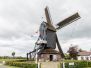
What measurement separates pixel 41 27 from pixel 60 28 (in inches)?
222

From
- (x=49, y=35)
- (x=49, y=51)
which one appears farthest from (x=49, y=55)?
(x=49, y=35)

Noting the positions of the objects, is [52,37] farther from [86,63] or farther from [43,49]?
→ [86,63]

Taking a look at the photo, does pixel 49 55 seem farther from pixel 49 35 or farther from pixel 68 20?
pixel 68 20

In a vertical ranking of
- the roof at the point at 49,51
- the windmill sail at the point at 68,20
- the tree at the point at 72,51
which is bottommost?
the roof at the point at 49,51

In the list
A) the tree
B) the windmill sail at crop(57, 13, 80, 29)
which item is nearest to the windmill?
the windmill sail at crop(57, 13, 80, 29)

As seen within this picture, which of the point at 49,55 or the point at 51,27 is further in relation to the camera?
the point at 49,55

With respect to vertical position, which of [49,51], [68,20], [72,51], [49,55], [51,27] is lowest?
[49,55]

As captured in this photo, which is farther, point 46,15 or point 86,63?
point 46,15

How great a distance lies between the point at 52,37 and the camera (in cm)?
6028

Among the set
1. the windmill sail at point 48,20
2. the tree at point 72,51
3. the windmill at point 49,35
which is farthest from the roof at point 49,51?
the tree at point 72,51

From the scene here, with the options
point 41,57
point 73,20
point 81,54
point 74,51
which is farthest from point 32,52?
point 81,54

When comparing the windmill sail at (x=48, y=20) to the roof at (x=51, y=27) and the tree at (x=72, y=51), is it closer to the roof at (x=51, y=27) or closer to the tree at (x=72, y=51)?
the roof at (x=51, y=27)

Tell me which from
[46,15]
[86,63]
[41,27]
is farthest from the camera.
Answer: [46,15]

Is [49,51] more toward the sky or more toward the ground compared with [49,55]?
more toward the sky
